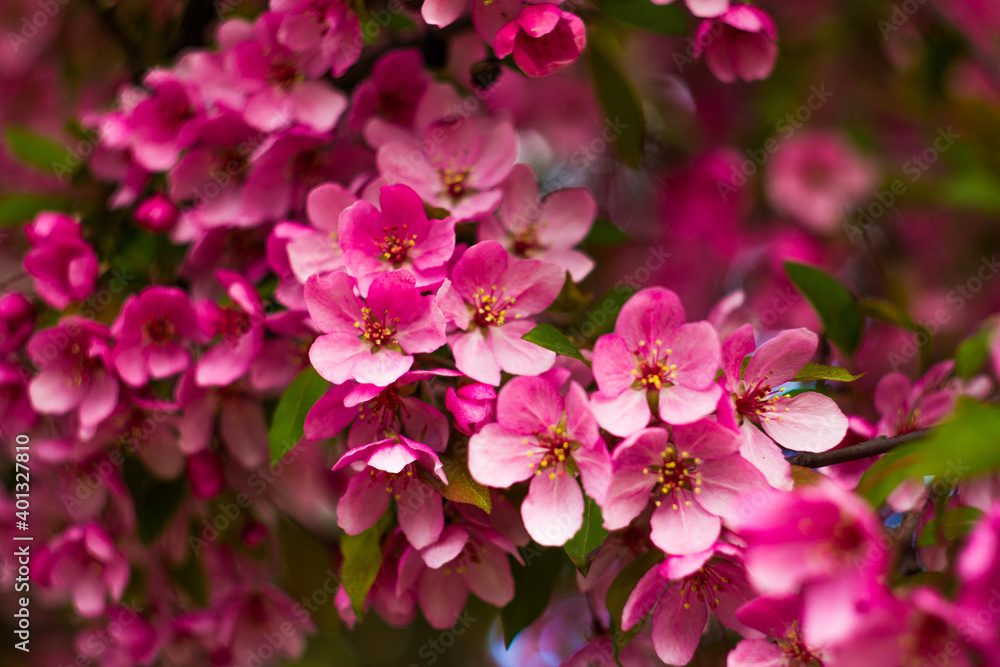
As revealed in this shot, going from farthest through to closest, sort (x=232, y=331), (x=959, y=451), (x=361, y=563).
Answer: (x=232, y=331) → (x=361, y=563) → (x=959, y=451)

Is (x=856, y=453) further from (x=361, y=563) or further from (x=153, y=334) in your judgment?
(x=153, y=334)

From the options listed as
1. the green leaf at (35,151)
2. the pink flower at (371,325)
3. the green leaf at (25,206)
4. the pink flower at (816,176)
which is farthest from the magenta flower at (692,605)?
the pink flower at (816,176)

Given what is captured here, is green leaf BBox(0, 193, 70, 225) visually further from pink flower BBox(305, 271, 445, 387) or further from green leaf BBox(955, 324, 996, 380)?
green leaf BBox(955, 324, 996, 380)

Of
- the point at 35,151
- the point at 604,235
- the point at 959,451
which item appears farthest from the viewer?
the point at 35,151

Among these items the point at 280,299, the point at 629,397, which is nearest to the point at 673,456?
the point at 629,397

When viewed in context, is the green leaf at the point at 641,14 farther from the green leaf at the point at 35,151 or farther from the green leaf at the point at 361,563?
the green leaf at the point at 35,151

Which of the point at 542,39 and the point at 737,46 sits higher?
the point at 542,39

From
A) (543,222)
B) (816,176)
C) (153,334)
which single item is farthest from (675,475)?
(816,176)

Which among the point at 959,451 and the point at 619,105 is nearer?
the point at 959,451
